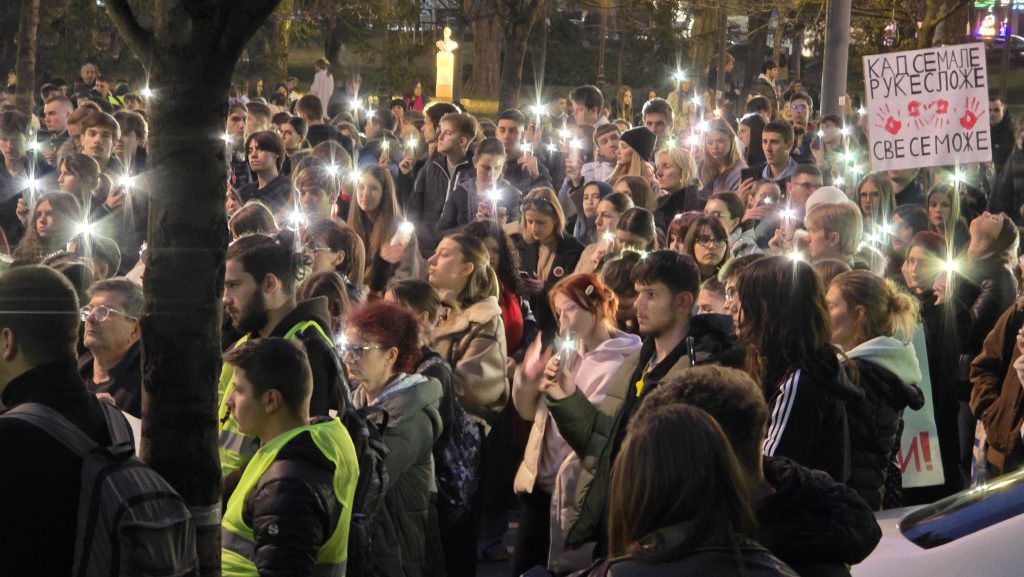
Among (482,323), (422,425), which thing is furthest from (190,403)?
(482,323)

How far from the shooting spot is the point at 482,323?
696 centimetres

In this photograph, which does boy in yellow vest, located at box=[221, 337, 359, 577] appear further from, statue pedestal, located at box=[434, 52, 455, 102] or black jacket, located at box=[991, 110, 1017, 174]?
statue pedestal, located at box=[434, 52, 455, 102]

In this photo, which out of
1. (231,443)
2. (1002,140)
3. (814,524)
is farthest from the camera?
(1002,140)

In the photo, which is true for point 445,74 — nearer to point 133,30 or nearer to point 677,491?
point 133,30

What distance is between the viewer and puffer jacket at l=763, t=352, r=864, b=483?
471 centimetres

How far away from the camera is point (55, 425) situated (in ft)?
10.9

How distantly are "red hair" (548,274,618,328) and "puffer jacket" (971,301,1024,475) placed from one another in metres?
1.76

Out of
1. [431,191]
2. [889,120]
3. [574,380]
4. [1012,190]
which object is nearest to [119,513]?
[574,380]

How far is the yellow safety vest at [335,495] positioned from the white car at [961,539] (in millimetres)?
1521

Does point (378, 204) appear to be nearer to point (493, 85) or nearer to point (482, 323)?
point (482, 323)

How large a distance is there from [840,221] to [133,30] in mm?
4902

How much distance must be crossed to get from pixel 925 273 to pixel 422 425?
3802 millimetres

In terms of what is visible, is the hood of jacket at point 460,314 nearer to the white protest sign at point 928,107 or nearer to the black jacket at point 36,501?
the black jacket at point 36,501

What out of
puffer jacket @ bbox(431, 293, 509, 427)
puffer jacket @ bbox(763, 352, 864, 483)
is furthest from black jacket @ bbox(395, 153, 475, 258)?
puffer jacket @ bbox(763, 352, 864, 483)
